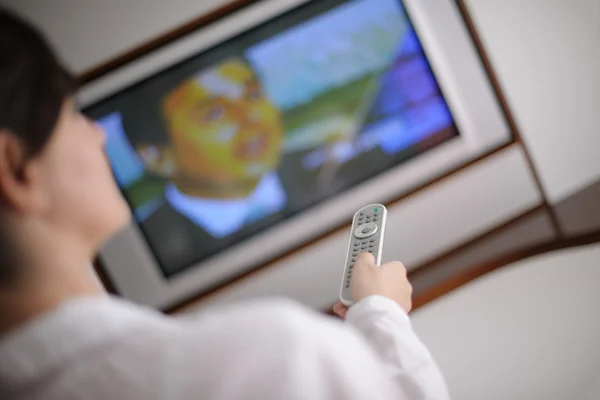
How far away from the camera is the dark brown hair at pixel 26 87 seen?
472 mm

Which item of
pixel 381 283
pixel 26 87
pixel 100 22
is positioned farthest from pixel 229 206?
pixel 26 87

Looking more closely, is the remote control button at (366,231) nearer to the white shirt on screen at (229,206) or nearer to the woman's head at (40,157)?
the white shirt on screen at (229,206)

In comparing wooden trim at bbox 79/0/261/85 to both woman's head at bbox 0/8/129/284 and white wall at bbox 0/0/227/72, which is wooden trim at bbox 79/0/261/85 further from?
woman's head at bbox 0/8/129/284

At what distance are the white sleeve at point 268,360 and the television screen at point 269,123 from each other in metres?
0.86

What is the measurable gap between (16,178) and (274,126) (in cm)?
89

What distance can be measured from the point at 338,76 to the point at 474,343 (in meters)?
0.73

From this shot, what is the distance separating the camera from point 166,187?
129 cm

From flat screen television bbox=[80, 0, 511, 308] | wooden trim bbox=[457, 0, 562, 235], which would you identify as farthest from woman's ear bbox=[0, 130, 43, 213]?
wooden trim bbox=[457, 0, 562, 235]

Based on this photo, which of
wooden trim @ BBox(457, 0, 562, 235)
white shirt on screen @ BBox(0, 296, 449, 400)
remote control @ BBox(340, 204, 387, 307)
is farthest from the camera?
wooden trim @ BBox(457, 0, 562, 235)

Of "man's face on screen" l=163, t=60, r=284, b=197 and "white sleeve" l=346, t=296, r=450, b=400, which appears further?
"man's face on screen" l=163, t=60, r=284, b=197

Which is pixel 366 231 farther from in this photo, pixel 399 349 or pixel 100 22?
pixel 100 22

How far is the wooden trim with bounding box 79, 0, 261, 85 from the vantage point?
1.26 meters

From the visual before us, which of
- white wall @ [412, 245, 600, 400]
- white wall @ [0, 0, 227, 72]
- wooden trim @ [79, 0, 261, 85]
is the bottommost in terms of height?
white wall @ [412, 245, 600, 400]

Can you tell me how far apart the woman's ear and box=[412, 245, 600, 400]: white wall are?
103 centimetres
